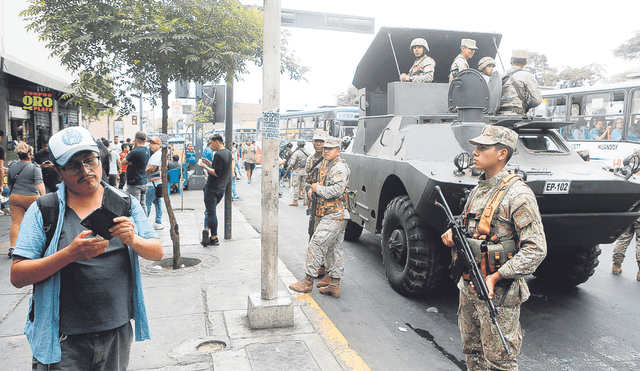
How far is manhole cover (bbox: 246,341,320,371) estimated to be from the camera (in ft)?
11.4

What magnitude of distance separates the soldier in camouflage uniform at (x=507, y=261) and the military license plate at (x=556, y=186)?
1721mm

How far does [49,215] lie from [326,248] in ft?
11.7

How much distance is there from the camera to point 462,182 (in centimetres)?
439

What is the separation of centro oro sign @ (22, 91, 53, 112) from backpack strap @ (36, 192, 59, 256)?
41.5 feet

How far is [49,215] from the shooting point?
6.60 ft

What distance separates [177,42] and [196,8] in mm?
452

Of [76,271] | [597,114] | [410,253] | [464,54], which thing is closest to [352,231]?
[410,253]

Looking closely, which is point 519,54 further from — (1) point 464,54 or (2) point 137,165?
(2) point 137,165

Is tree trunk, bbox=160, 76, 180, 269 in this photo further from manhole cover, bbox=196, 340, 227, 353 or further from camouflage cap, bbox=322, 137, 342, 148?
manhole cover, bbox=196, 340, 227, 353

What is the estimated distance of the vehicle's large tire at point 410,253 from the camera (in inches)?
195

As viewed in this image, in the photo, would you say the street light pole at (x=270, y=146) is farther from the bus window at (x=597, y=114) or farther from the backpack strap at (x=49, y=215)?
the bus window at (x=597, y=114)

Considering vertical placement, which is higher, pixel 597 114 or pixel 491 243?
pixel 597 114

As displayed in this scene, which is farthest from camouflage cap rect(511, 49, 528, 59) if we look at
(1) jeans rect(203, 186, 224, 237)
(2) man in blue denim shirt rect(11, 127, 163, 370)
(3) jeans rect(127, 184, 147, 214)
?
(3) jeans rect(127, 184, 147, 214)

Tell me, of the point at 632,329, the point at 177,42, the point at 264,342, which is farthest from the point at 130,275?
the point at 632,329
